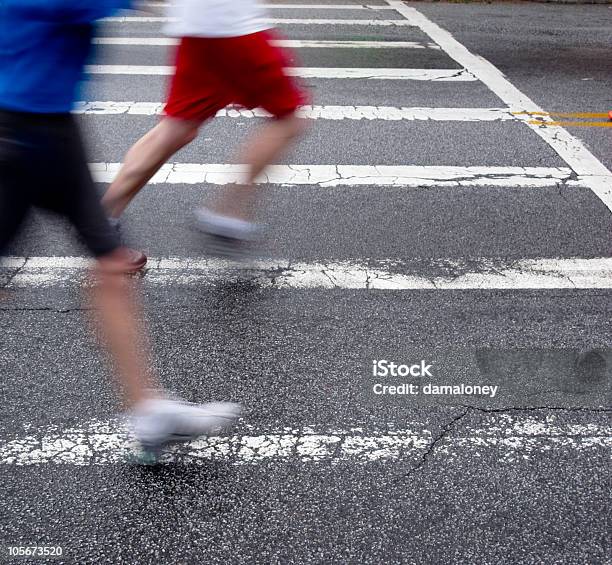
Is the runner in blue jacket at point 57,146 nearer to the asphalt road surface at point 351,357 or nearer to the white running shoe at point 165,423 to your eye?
the white running shoe at point 165,423

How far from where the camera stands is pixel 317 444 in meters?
3.21

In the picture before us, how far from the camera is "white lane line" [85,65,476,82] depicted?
874cm

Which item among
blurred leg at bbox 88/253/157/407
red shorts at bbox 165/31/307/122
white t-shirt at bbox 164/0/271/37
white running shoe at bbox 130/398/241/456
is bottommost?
white running shoe at bbox 130/398/241/456

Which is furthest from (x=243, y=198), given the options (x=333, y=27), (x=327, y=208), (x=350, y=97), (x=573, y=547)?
(x=333, y=27)

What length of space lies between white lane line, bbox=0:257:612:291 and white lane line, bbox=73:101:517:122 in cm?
286

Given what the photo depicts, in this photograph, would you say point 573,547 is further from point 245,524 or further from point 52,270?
point 52,270

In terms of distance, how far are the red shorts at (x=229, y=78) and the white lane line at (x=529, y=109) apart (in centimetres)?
245

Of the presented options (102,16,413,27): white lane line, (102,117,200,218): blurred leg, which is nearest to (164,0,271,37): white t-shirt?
(102,117,200,218): blurred leg

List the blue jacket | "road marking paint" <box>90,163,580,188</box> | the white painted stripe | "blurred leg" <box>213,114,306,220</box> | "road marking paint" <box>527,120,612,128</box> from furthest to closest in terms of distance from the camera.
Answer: the white painted stripe → "road marking paint" <box>527,120,612,128</box> → "road marking paint" <box>90,163,580,188</box> → "blurred leg" <box>213,114,306,220</box> → the blue jacket

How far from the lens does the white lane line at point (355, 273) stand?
14.7 ft

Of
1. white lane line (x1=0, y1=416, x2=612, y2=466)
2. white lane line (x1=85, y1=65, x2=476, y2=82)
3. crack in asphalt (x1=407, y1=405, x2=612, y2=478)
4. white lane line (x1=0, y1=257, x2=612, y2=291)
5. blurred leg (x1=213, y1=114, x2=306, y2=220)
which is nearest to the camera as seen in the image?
white lane line (x1=0, y1=416, x2=612, y2=466)

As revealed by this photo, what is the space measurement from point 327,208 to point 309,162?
0.88 meters

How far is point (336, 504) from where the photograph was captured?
290cm

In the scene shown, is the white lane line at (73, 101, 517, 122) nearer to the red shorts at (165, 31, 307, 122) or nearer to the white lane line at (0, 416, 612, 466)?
the red shorts at (165, 31, 307, 122)
